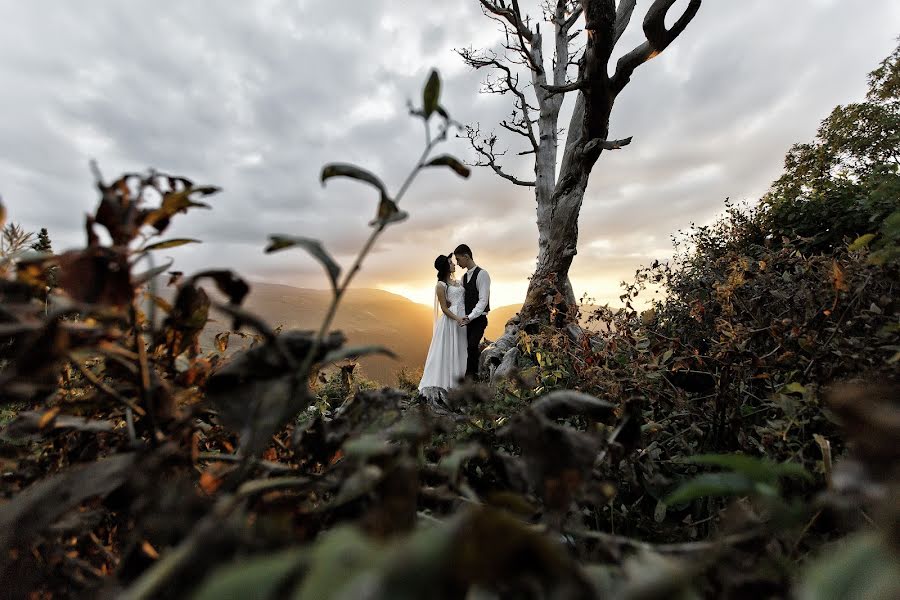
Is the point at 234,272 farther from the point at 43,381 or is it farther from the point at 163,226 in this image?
the point at 43,381

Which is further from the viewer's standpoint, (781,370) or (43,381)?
(781,370)

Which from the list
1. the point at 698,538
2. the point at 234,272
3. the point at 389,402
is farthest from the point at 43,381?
the point at 698,538

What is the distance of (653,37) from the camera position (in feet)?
20.2

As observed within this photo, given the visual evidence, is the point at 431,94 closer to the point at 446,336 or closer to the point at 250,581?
the point at 250,581

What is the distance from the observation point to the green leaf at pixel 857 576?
0.28 m

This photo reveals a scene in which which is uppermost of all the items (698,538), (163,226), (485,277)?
(485,277)

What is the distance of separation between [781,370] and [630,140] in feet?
21.6

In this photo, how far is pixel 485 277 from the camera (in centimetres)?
863

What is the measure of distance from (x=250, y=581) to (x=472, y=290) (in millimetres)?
8554

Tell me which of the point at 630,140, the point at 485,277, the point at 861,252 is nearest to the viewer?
the point at 861,252

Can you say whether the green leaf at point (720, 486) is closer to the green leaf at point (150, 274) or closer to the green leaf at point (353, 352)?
the green leaf at point (353, 352)

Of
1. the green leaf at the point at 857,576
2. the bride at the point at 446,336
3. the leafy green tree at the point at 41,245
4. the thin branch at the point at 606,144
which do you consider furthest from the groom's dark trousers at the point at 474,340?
the green leaf at the point at 857,576

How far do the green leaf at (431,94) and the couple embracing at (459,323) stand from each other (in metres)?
7.92

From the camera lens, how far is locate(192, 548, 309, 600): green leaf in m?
0.25
